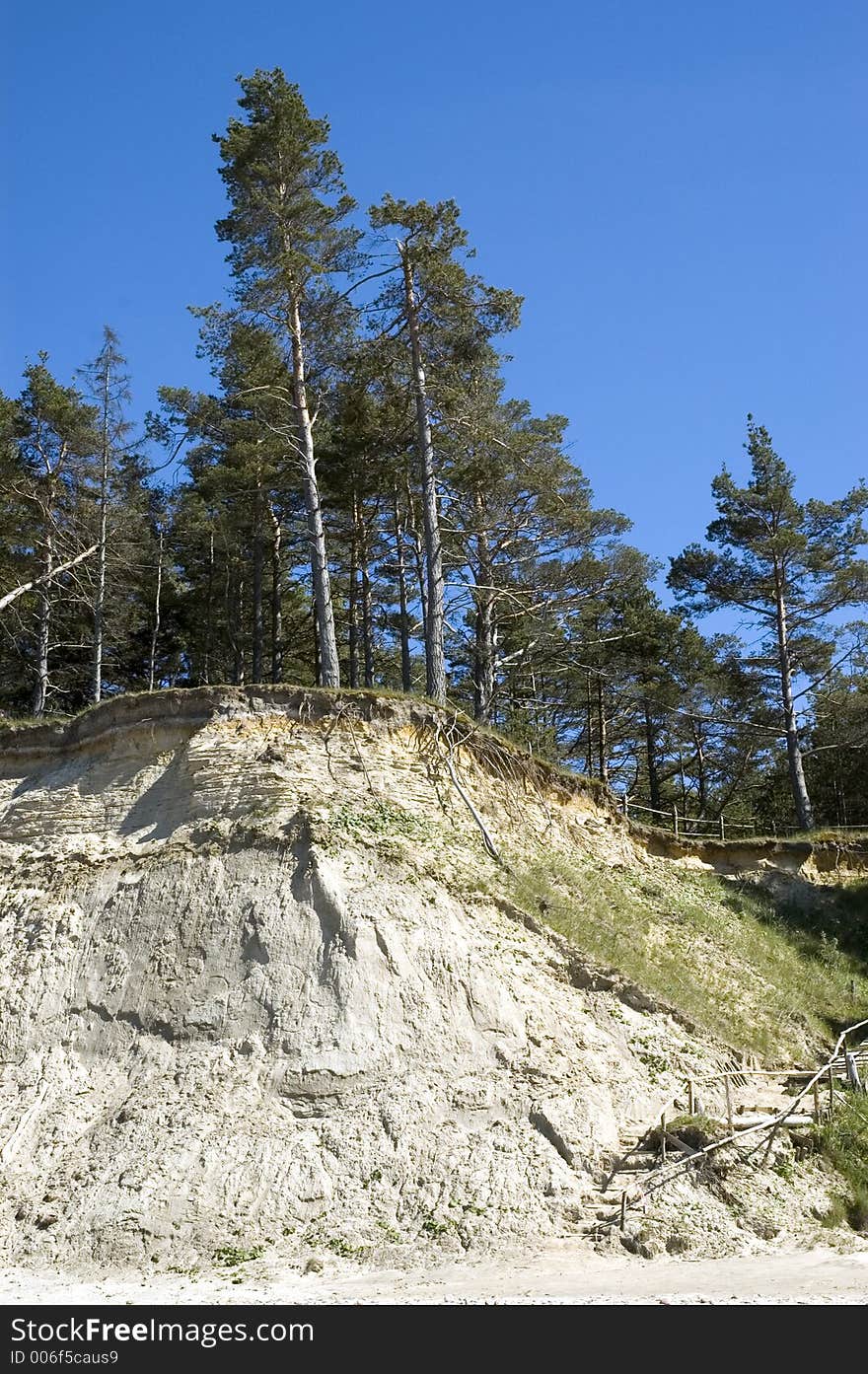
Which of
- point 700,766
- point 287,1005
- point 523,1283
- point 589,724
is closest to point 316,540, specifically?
point 287,1005

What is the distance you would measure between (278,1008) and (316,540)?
12.2 m

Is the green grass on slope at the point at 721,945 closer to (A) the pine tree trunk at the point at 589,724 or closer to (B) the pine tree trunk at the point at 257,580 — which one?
(A) the pine tree trunk at the point at 589,724

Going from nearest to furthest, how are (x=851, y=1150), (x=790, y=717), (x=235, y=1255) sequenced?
1. (x=235, y=1255)
2. (x=851, y=1150)
3. (x=790, y=717)

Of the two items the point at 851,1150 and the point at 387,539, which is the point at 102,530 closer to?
the point at 387,539

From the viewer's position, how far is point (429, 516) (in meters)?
26.2

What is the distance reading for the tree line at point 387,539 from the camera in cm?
2752

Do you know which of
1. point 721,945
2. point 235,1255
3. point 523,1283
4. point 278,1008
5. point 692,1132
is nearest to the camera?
point 523,1283

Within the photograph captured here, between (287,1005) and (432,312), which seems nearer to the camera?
(287,1005)

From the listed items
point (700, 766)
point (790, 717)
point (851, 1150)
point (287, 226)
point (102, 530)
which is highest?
point (287, 226)

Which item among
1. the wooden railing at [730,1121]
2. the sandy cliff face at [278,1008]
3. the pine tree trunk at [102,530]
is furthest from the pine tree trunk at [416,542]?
the wooden railing at [730,1121]

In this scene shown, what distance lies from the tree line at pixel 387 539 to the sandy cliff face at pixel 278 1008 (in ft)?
15.5

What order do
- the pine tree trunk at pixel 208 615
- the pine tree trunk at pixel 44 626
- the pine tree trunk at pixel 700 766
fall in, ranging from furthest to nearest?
the pine tree trunk at pixel 208 615, the pine tree trunk at pixel 700 766, the pine tree trunk at pixel 44 626

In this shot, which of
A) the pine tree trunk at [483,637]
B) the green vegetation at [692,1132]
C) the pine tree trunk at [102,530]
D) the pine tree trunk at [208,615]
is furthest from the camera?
the pine tree trunk at [208,615]
